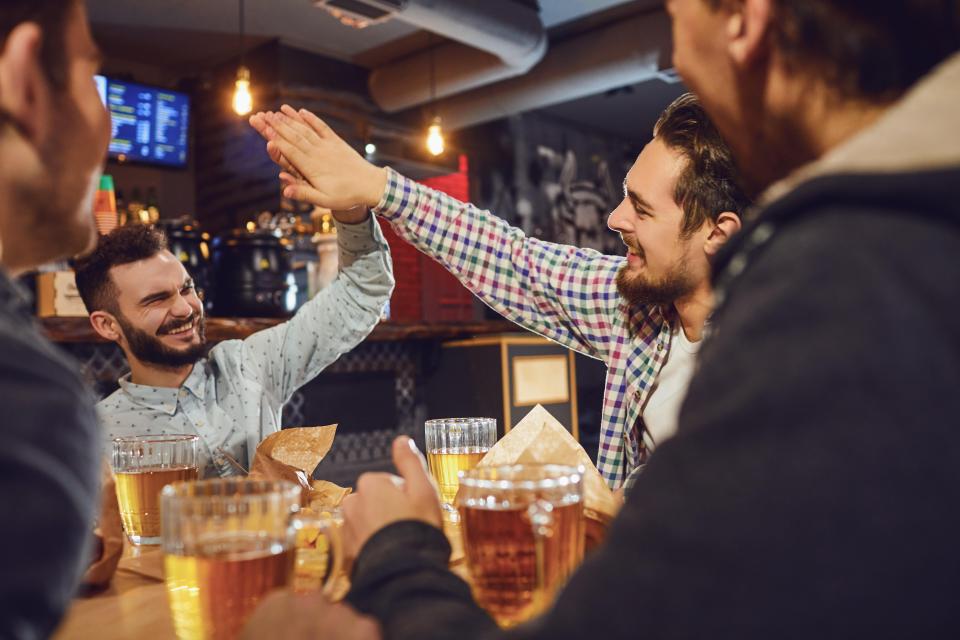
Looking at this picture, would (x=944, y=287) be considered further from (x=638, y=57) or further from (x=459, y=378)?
(x=638, y=57)

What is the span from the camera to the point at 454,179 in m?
7.00

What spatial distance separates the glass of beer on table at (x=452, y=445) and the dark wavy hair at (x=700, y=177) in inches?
32.8

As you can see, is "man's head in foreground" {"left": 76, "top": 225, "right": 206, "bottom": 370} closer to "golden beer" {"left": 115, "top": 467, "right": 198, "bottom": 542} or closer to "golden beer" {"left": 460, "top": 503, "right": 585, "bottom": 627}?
"golden beer" {"left": 115, "top": 467, "right": 198, "bottom": 542}

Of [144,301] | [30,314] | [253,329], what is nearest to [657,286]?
[30,314]

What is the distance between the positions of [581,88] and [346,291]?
3.95 m

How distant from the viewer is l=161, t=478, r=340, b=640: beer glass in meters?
0.74

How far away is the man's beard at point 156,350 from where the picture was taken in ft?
7.80

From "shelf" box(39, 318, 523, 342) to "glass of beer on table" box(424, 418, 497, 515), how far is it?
213cm

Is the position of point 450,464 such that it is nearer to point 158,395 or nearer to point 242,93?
point 158,395

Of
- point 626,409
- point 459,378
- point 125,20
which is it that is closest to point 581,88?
point 459,378

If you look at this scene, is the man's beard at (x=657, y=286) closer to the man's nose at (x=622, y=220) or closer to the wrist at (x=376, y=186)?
the man's nose at (x=622, y=220)

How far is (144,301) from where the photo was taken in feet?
7.91

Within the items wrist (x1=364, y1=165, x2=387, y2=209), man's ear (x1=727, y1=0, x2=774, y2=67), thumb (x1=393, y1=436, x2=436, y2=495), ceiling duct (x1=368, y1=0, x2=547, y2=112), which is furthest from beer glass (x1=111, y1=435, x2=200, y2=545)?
ceiling duct (x1=368, y1=0, x2=547, y2=112)

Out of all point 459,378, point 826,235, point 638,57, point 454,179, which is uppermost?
point 638,57
